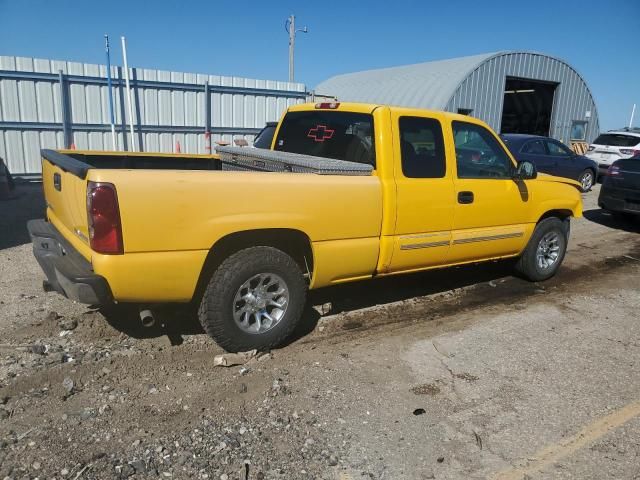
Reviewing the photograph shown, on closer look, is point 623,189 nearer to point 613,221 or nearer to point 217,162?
point 613,221

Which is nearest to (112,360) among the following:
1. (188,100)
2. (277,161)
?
(277,161)

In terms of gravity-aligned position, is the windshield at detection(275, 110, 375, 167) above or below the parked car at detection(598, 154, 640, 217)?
above

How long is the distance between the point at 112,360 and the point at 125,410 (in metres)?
0.70

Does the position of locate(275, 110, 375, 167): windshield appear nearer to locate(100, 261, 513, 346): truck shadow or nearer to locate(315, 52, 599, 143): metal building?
locate(100, 261, 513, 346): truck shadow

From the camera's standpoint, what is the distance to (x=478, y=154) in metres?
5.21

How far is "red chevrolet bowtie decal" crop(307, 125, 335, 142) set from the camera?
491cm

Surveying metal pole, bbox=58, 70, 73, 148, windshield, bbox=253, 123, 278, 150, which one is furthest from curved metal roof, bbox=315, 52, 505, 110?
metal pole, bbox=58, 70, 73, 148

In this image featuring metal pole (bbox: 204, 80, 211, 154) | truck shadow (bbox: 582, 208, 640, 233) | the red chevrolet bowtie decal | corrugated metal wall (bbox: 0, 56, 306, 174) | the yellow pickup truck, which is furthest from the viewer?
metal pole (bbox: 204, 80, 211, 154)

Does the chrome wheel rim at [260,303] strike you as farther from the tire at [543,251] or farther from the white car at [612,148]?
the white car at [612,148]

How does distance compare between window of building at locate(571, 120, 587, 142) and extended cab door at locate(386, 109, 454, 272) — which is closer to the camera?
extended cab door at locate(386, 109, 454, 272)

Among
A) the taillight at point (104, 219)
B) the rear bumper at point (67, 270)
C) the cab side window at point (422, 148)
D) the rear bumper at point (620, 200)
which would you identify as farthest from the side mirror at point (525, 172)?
the rear bumper at point (620, 200)

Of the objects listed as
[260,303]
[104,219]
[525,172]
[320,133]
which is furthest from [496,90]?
[104,219]

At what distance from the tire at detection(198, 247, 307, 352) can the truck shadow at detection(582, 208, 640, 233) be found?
8686 mm

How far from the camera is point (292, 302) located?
4.07 metres
